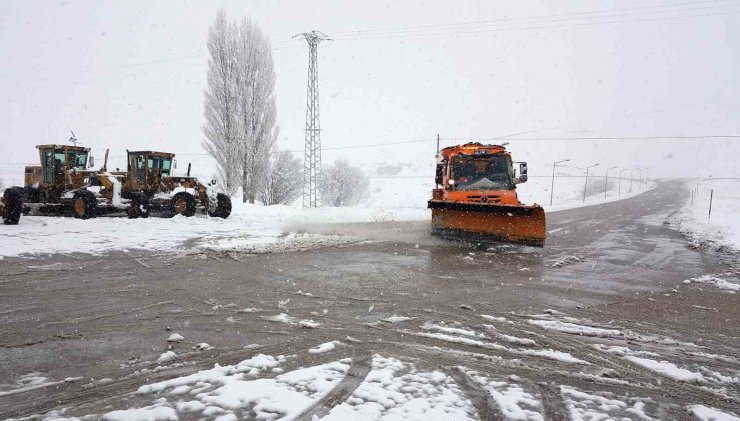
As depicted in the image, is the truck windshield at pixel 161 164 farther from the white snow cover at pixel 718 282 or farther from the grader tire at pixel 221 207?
the white snow cover at pixel 718 282

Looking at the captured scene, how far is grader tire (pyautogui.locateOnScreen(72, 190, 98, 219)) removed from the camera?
1512 centimetres

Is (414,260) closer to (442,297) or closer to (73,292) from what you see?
(442,297)

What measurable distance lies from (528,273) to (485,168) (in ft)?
16.4

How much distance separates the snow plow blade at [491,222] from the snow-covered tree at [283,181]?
92.7 ft

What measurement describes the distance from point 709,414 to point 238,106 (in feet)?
87.6

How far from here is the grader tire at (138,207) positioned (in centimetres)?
1569

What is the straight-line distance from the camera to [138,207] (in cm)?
1570

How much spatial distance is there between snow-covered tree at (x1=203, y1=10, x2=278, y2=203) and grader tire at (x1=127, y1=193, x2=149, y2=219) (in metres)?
10.9

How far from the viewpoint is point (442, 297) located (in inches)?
228

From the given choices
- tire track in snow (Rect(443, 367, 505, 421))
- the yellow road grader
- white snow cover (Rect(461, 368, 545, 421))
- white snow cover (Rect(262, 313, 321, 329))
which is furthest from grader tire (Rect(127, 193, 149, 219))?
white snow cover (Rect(461, 368, 545, 421))

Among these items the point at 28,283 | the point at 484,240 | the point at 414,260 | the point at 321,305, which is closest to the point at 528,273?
the point at 414,260

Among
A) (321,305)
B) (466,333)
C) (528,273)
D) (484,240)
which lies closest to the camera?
(466,333)

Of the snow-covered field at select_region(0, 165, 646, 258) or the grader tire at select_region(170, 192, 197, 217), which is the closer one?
the snow-covered field at select_region(0, 165, 646, 258)

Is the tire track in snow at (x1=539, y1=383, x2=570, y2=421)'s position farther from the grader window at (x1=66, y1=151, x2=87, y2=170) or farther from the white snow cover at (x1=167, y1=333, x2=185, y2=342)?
the grader window at (x1=66, y1=151, x2=87, y2=170)
